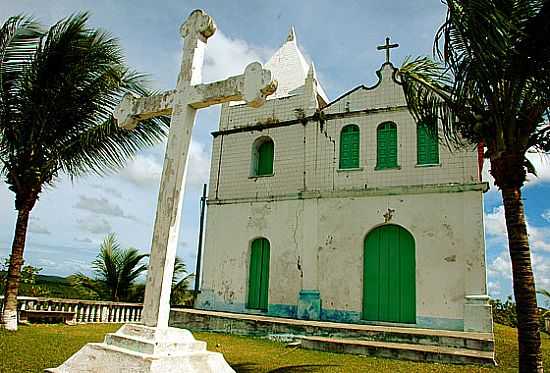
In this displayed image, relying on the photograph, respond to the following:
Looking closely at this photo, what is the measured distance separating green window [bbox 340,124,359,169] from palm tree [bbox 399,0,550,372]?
6370 millimetres

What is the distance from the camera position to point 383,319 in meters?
12.3

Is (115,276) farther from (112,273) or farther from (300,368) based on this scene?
(300,368)

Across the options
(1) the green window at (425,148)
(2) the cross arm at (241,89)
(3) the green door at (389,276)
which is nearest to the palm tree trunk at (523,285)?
(2) the cross arm at (241,89)

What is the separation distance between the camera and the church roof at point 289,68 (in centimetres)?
1550

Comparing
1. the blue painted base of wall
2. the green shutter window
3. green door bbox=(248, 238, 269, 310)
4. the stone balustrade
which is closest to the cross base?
the stone balustrade

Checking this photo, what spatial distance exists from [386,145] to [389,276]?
3.58 m

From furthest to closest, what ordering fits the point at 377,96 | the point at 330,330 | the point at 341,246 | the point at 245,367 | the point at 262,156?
the point at 262,156 < the point at 377,96 < the point at 341,246 < the point at 330,330 < the point at 245,367

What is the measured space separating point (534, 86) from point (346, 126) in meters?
7.86

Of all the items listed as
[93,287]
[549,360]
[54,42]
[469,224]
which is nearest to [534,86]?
[549,360]

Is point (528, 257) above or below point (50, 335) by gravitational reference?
above

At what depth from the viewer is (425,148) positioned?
1291cm

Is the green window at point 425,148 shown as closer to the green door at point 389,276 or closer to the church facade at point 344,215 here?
the church facade at point 344,215

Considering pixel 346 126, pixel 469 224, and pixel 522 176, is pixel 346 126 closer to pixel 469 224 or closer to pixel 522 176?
pixel 469 224

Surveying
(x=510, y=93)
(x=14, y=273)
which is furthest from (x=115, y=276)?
(x=510, y=93)
